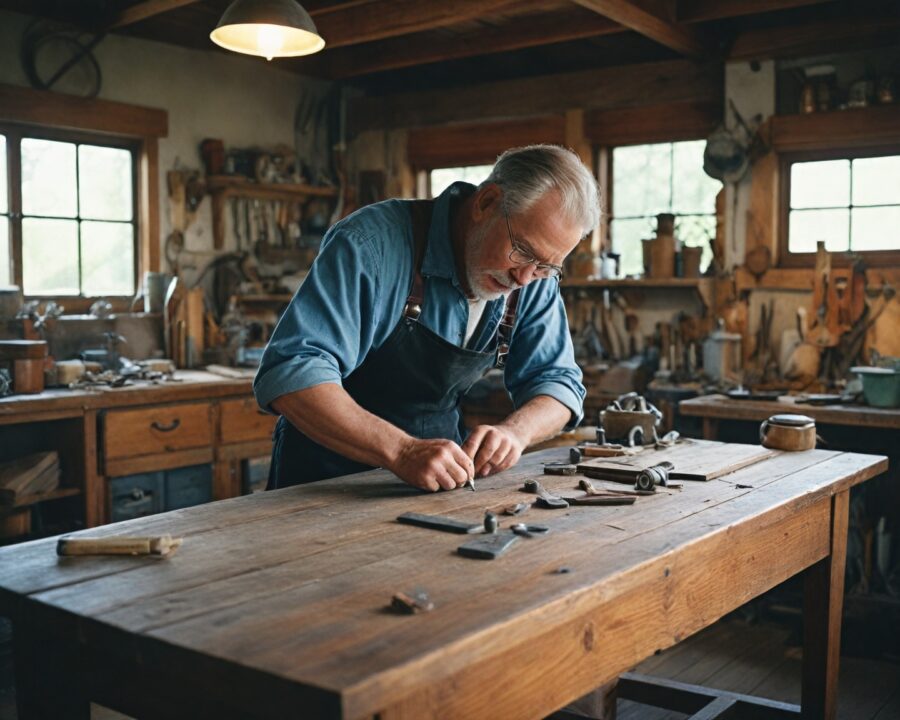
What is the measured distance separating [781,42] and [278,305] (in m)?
3.36

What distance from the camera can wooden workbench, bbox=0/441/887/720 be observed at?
129 cm

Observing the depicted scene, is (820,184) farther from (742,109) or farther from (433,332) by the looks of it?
(433,332)

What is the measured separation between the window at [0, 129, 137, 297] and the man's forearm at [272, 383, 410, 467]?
3553mm

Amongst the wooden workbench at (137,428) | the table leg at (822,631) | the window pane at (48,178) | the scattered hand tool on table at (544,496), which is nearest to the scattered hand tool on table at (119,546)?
the scattered hand tool on table at (544,496)

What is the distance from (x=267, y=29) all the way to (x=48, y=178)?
1923 mm

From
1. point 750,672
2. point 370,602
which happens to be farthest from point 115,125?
point 370,602

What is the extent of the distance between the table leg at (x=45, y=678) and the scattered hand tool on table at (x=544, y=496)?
1.00 meters

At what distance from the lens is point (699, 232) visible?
583 cm

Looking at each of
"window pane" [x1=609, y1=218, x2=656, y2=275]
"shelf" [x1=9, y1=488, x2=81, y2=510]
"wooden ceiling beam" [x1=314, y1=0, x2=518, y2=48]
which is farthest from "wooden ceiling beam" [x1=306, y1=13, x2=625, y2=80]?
"shelf" [x1=9, y1=488, x2=81, y2=510]

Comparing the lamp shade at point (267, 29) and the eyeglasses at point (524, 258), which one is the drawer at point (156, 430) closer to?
the lamp shade at point (267, 29)

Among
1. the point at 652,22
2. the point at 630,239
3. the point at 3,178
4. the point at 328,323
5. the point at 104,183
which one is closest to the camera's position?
the point at 328,323

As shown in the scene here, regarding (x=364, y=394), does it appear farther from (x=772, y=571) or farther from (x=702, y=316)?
(x=702, y=316)

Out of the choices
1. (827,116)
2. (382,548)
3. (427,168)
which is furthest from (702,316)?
(382,548)

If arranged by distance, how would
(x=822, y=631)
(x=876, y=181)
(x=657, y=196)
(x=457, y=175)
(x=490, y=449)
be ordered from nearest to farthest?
(x=490, y=449), (x=822, y=631), (x=876, y=181), (x=657, y=196), (x=457, y=175)
